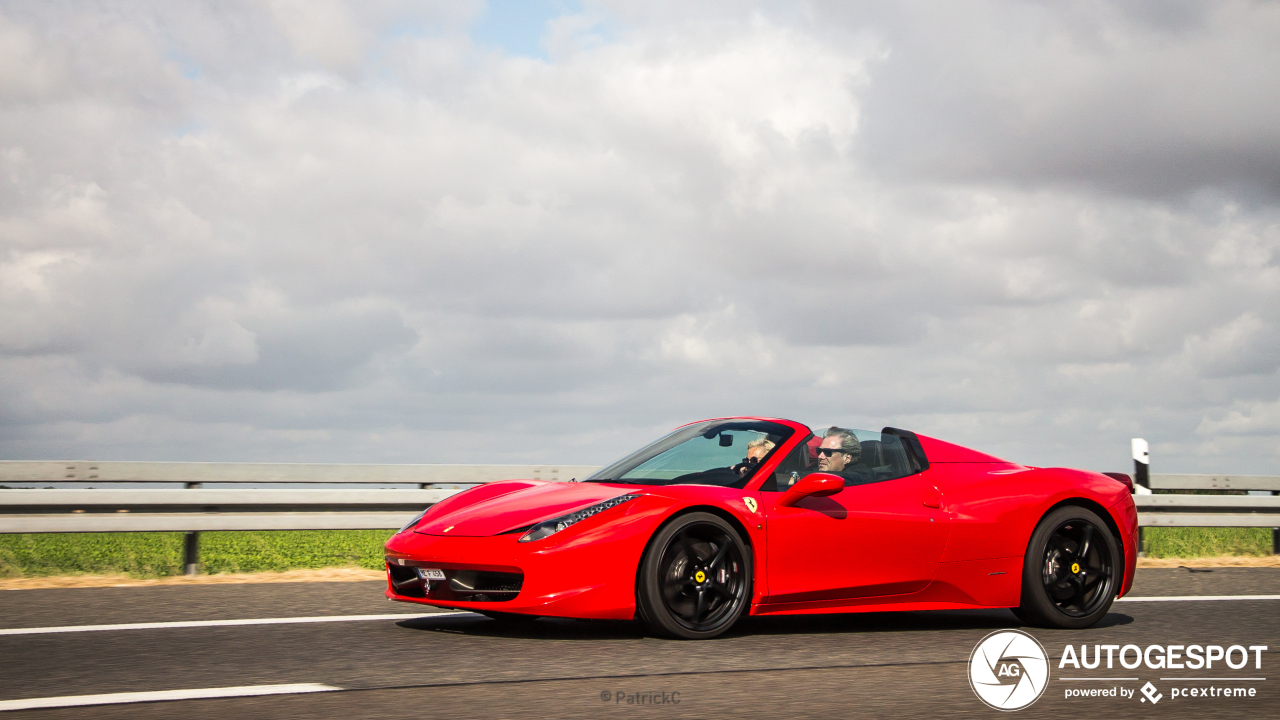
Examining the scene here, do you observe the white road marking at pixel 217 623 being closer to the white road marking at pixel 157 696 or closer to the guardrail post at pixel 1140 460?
the white road marking at pixel 157 696

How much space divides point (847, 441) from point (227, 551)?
Result: 871 cm

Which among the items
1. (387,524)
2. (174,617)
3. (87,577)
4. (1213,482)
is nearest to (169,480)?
(87,577)

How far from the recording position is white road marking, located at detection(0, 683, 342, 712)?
4.48 metres

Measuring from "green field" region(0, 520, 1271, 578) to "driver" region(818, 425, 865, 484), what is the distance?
4954 mm

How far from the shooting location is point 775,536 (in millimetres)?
6449

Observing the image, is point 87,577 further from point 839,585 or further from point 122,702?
Result: point 839,585

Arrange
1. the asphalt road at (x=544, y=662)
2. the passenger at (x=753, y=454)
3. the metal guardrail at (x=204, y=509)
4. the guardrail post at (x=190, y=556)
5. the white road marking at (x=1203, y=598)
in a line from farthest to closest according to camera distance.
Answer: the guardrail post at (x=190, y=556) → the metal guardrail at (x=204, y=509) → the white road marking at (x=1203, y=598) → the passenger at (x=753, y=454) → the asphalt road at (x=544, y=662)

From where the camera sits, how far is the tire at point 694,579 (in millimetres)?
6090

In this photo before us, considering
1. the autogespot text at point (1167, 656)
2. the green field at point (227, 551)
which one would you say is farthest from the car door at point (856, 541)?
the green field at point (227, 551)

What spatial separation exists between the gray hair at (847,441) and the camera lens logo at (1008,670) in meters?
1.24

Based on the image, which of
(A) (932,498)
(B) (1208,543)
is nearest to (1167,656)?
(A) (932,498)

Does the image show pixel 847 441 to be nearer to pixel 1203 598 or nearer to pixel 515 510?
pixel 515 510

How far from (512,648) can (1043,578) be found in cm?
322

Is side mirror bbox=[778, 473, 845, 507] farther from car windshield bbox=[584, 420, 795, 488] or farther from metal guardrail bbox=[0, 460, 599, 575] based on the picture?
metal guardrail bbox=[0, 460, 599, 575]
